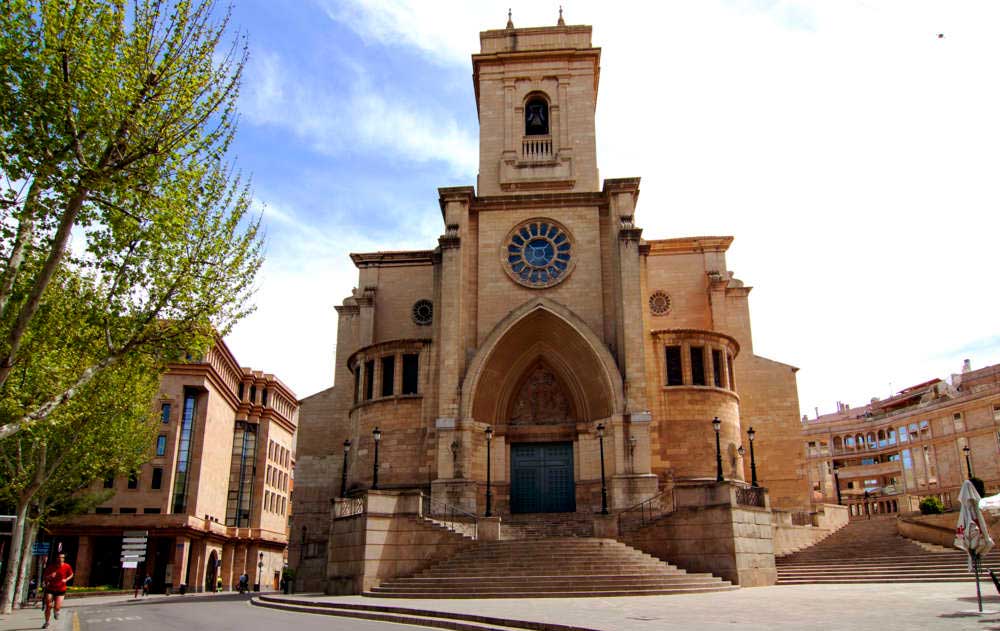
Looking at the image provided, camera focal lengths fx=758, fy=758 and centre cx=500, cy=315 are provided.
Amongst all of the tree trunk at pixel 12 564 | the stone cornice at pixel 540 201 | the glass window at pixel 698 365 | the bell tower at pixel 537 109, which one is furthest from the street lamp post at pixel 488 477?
the tree trunk at pixel 12 564

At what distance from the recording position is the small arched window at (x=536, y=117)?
37531mm

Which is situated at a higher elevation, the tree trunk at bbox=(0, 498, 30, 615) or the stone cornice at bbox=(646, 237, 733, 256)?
the stone cornice at bbox=(646, 237, 733, 256)

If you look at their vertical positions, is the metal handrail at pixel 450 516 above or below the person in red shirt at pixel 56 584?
above

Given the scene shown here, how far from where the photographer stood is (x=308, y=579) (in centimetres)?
2744

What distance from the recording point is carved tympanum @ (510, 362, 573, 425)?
32.4m

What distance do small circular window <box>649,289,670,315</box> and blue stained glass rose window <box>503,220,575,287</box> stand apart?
677 centimetres

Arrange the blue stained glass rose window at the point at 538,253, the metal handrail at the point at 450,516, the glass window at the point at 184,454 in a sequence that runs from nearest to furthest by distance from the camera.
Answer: the metal handrail at the point at 450,516
the blue stained glass rose window at the point at 538,253
the glass window at the point at 184,454

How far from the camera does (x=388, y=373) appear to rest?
3284 centimetres

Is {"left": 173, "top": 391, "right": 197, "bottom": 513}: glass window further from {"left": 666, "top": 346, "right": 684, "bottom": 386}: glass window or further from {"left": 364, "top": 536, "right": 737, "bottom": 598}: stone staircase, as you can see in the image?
{"left": 666, "top": 346, "right": 684, "bottom": 386}: glass window

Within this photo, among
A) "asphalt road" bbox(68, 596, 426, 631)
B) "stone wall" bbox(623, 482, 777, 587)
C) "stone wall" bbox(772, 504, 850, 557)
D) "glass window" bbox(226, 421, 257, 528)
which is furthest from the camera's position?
"glass window" bbox(226, 421, 257, 528)

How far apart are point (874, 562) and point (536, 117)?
2438cm

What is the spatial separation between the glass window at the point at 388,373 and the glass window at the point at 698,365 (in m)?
12.6

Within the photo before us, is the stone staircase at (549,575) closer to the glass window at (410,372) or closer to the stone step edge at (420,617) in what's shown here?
the stone step edge at (420,617)

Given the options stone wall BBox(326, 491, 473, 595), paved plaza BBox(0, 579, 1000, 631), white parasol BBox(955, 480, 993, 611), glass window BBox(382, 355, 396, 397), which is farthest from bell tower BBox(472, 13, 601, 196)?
white parasol BBox(955, 480, 993, 611)
